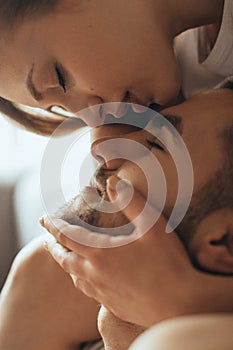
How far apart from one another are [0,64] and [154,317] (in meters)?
0.42

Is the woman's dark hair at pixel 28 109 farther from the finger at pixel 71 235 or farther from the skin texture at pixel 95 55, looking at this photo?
the finger at pixel 71 235

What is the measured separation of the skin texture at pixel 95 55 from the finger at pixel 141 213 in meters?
0.19

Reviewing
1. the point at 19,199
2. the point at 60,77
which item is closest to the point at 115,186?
the point at 60,77

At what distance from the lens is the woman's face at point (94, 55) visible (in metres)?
0.94

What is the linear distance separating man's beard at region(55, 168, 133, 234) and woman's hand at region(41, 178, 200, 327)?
0.02 meters

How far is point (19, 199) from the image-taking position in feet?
4.74

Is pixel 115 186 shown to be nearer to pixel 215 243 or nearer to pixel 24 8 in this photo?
pixel 215 243

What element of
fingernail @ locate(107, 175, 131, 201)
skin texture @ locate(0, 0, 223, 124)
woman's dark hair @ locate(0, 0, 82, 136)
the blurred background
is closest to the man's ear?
fingernail @ locate(107, 175, 131, 201)

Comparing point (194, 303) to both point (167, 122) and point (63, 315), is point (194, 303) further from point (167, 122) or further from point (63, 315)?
point (63, 315)

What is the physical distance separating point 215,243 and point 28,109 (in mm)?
516

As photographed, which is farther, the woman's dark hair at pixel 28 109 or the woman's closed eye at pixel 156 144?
the woman's dark hair at pixel 28 109

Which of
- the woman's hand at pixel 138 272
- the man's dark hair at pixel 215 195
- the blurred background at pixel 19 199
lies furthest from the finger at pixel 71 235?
the blurred background at pixel 19 199

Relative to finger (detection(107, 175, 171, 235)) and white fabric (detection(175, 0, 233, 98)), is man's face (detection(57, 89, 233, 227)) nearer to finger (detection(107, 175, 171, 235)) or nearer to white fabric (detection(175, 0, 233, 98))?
finger (detection(107, 175, 171, 235))

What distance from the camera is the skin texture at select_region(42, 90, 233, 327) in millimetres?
779
